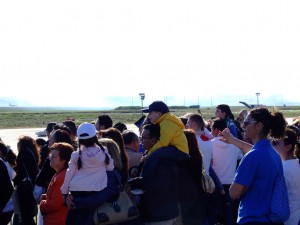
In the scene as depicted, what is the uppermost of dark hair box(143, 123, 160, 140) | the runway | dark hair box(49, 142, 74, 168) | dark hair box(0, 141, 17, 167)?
dark hair box(143, 123, 160, 140)

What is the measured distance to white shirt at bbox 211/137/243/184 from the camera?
850cm

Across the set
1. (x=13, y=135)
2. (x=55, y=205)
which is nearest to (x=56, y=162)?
(x=55, y=205)

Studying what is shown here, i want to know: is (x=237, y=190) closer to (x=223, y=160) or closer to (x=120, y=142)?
(x=120, y=142)

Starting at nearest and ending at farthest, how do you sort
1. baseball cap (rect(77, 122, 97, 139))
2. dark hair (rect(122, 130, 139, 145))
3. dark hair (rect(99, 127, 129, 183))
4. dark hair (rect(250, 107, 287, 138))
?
dark hair (rect(250, 107, 287, 138)) → baseball cap (rect(77, 122, 97, 139)) → dark hair (rect(99, 127, 129, 183)) → dark hair (rect(122, 130, 139, 145))

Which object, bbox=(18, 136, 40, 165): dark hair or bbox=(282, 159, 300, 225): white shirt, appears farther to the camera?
bbox=(18, 136, 40, 165): dark hair

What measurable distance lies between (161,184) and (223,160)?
3.18m

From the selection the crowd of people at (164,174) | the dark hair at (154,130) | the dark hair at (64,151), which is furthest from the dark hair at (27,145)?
the dark hair at (154,130)

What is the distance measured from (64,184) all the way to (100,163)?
18.3 inches

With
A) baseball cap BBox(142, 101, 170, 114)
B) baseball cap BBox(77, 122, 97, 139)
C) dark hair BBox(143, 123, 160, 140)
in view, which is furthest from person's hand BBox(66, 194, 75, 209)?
baseball cap BBox(142, 101, 170, 114)

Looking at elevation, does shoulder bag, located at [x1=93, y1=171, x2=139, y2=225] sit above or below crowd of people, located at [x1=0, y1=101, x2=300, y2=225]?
below

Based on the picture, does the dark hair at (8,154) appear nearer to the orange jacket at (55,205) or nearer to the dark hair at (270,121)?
the orange jacket at (55,205)

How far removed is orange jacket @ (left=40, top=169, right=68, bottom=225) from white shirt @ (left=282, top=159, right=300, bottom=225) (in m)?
2.53

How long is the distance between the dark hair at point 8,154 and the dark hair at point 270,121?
14.9ft

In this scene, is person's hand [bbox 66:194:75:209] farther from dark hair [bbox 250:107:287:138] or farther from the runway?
the runway
